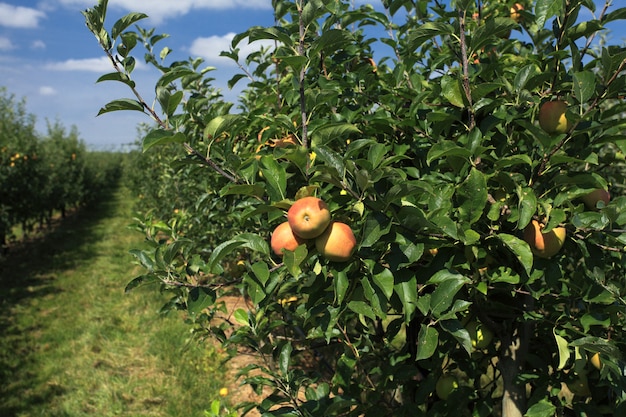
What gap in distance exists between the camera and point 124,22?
47.8 inches

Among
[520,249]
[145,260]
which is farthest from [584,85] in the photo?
[145,260]

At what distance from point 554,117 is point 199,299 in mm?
1191

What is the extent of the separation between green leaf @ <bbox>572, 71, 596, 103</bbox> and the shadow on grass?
4443 millimetres

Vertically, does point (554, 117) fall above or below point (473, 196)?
above

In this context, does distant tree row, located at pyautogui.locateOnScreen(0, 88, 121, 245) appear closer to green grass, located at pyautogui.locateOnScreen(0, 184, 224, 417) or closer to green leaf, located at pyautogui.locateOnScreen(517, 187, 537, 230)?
green grass, located at pyautogui.locateOnScreen(0, 184, 224, 417)

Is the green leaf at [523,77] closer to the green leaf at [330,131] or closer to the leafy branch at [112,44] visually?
the green leaf at [330,131]

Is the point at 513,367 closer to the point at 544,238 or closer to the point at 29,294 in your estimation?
the point at 544,238

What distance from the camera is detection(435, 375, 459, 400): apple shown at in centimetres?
188

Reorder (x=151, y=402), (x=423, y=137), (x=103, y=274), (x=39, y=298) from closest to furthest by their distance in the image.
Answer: (x=423, y=137)
(x=151, y=402)
(x=39, y=298)
(x=103, y=274)

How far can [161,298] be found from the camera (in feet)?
19.7

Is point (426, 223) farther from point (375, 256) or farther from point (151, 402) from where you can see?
point (151, 402)

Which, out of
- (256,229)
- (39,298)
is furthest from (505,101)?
(39,298)

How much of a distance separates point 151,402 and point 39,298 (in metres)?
4.18

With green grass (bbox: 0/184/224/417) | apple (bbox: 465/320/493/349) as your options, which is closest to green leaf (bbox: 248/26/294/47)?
apple (bbox: 465/320/493/349)
